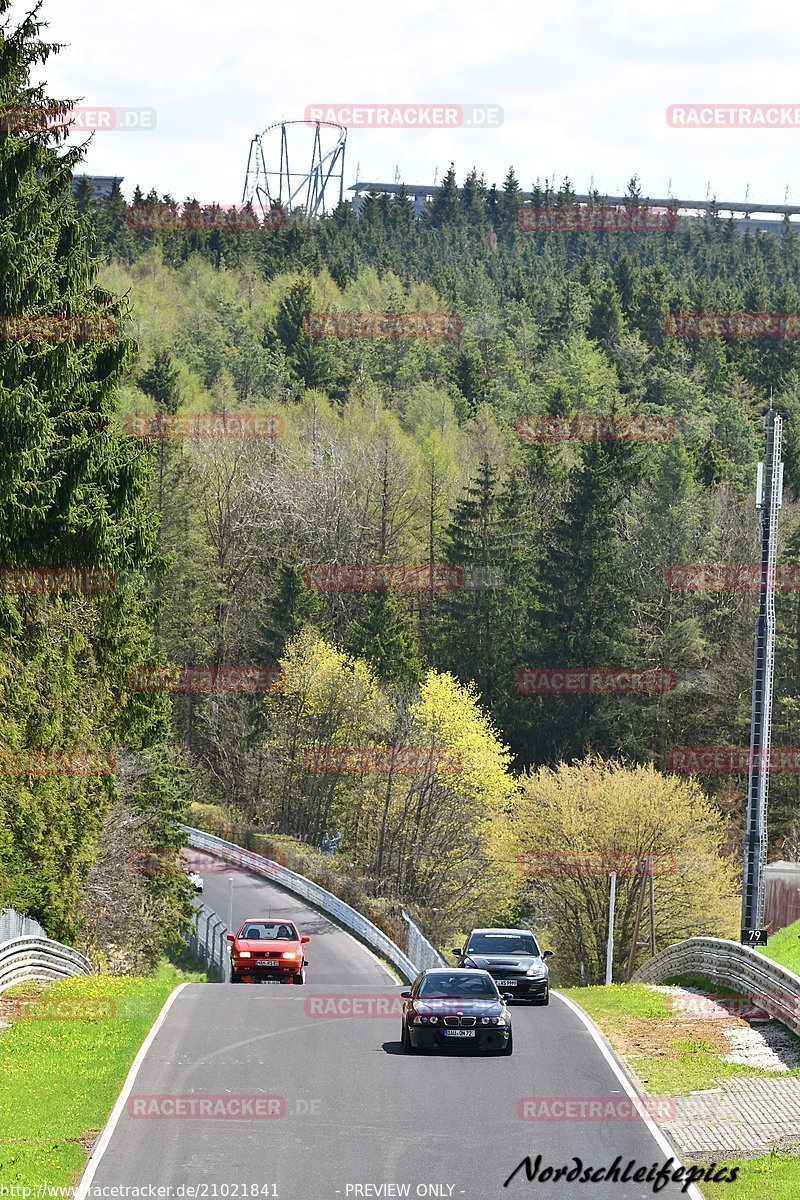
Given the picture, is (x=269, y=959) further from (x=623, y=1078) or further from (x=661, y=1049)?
(x=623, y=1078)

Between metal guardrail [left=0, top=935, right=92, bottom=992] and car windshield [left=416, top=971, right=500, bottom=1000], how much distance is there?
7363 mm

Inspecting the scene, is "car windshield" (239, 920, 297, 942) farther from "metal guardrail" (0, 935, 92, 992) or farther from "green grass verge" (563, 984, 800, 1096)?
"green grass verge" (563, 984, 800, 1096)

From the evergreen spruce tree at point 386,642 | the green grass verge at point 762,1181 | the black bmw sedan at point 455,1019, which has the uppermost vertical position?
the green grass verge at point 762,1181

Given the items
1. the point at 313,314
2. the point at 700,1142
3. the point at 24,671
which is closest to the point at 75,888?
the point at 24,671

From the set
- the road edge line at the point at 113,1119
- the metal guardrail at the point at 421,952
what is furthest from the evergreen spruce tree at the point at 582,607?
the road edge line at the point at 113,1119

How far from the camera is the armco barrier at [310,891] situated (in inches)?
2092

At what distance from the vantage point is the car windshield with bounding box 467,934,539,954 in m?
30.7

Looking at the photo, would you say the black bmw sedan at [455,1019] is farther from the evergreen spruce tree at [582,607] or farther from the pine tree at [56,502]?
the evergreen spruce tree at [582,607]

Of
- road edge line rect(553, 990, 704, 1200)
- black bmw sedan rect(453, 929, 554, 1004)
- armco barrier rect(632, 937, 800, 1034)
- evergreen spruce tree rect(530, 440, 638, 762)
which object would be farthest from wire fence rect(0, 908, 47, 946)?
evergreen spruce tree rect(530, 440, 638, 762)

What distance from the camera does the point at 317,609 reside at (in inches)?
3442

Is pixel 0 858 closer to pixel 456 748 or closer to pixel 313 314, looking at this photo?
pixel 456 748

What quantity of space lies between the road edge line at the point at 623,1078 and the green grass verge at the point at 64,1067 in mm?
5738

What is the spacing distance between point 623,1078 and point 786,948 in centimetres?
1324

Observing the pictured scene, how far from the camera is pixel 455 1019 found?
70.1ft
